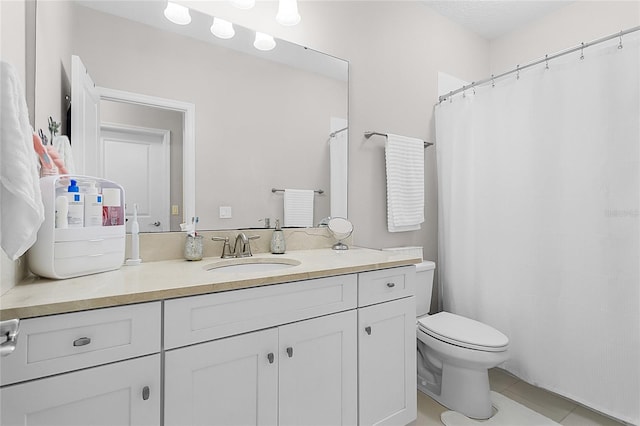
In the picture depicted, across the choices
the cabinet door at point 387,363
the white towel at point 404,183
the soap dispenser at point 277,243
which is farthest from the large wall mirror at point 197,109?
the cabinet door at point 387,363

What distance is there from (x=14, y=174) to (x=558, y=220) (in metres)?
2.26

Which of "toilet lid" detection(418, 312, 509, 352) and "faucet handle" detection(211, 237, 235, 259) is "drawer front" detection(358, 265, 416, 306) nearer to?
"toilet lid" detection(418, 312, 509, 352)

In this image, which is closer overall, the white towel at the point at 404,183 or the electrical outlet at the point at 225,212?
the electrical outlet at the point at 225,212

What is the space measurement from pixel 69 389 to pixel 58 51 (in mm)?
1186

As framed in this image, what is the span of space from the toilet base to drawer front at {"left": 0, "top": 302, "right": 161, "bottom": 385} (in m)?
1.56

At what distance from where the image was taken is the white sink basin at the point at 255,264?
4.91 ft

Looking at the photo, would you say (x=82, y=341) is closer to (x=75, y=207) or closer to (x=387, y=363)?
(x=75, y=207)

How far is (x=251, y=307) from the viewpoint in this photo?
3.63 ft

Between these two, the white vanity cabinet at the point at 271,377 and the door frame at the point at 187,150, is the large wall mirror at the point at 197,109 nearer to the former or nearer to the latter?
the door frame at the point at 187,150

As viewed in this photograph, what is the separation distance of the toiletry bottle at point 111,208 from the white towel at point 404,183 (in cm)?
155

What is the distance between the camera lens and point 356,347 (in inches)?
54.4

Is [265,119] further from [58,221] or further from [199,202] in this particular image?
[58,221]

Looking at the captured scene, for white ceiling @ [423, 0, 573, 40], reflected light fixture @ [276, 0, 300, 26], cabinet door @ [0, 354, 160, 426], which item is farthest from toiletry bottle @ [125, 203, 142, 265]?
white ceiling @ [423, 0, 573, 40]

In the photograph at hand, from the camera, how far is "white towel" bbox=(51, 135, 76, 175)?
1.19 m
